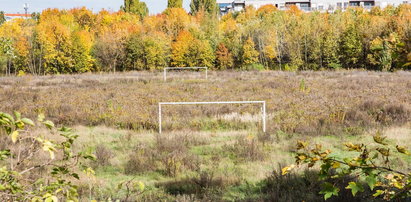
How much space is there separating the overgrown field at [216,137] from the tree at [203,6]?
60.8 meters

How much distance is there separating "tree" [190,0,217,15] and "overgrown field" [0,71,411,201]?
200 feet

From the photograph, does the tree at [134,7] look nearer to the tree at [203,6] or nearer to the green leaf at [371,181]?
the tree at [203,6]

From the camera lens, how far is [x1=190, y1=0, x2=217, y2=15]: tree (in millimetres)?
78875

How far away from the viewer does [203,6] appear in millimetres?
78500

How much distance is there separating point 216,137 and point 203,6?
70.0m

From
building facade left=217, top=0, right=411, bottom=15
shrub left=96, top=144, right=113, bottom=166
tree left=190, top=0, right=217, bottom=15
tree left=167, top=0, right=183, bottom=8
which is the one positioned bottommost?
shrub left=96, top=144, right=113, bottom=166

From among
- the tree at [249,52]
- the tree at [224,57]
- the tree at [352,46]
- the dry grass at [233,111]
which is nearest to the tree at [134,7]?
the tree at [224,57]

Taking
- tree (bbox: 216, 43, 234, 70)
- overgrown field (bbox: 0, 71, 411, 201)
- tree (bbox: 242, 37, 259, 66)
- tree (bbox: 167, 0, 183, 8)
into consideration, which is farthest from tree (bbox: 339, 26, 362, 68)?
tree (bbox: 167, 0, 183, 8)

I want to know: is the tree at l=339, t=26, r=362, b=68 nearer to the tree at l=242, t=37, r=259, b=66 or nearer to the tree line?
the tree line

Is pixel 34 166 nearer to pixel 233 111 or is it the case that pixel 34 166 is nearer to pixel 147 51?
pixel 233 111

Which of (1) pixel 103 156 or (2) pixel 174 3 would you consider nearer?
(1) pixel 103 156

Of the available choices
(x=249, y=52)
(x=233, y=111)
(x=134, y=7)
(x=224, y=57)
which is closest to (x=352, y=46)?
(x=249, y=52)

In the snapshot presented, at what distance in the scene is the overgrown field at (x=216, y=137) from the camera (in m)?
6.95

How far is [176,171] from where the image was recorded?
26.1 feet
